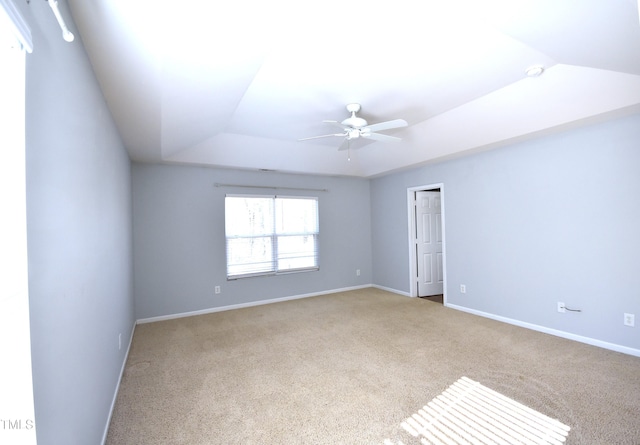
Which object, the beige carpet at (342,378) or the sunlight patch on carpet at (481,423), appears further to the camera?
the beige carpet at (342,378)

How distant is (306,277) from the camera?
568 cm

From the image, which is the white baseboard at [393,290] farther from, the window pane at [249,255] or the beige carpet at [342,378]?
the window pane at [249,255]

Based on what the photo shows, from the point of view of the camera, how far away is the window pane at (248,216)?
4.98 metres

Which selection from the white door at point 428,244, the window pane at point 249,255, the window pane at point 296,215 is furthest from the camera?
the white door at point 428,244

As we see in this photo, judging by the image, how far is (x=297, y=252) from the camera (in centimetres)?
559

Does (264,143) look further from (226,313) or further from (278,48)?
(226,313)

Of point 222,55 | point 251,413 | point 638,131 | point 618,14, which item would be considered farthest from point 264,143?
point 638,131

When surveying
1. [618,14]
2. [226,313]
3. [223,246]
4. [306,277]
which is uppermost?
[618,14]

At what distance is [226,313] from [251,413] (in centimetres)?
273

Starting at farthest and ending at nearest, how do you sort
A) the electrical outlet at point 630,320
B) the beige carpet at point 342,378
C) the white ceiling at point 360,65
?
the electrical outlet at point 630,320 → the beige carpet at point 342,378 → the white ceiling at point 360,65

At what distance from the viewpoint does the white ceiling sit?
1665 mm

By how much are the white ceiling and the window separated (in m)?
1.28

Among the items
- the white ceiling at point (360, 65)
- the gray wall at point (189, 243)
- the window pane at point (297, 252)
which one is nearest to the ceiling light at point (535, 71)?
the white ceiling at point (360, 65)

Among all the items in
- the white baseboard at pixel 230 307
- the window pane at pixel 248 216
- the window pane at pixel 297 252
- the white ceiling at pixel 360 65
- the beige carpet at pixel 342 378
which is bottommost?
the beige carpet at pixel 342 378
